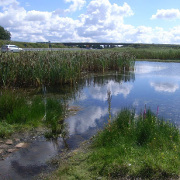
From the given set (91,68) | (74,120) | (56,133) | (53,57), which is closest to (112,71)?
(91,68)

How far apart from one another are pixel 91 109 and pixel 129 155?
4.12 meters

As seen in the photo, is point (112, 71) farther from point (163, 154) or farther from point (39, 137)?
point (163, 154)

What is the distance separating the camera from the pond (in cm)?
418

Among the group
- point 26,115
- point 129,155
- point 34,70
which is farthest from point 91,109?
point 129,155

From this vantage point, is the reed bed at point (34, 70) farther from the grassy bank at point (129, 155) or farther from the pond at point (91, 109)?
the grassy bank at point (129, 155)

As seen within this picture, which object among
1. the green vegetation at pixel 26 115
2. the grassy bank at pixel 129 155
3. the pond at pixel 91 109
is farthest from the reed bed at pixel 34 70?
the grassy bank at pixel 129 155

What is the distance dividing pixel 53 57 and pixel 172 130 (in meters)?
8.36

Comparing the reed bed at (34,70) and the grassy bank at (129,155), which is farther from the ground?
the reed bed at (34,70)

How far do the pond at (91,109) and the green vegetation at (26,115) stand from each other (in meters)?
0.40

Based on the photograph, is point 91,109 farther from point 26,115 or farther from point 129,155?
point 129,155

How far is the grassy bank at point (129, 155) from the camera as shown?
3.47 m

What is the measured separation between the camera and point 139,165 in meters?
3.59

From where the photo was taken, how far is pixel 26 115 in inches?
241

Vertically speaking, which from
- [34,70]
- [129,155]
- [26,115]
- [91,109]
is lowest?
[91,109]
